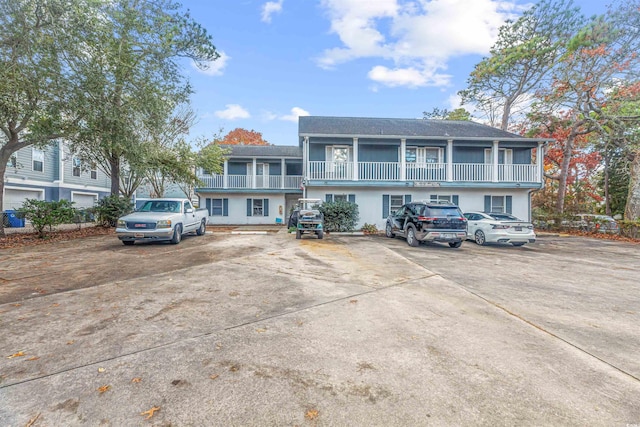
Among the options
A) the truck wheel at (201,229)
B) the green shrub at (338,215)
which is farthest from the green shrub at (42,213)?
the green shrub at (338,215)

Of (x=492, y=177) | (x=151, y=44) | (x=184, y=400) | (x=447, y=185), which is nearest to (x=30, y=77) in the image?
(x=151, y=44)

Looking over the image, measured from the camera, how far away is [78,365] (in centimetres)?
260

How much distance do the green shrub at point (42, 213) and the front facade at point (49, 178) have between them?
4138mm

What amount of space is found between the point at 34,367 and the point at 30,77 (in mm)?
10461

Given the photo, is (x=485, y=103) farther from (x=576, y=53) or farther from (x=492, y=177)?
(x=492, y=177)

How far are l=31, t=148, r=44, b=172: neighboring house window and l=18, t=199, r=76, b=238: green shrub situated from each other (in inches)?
389

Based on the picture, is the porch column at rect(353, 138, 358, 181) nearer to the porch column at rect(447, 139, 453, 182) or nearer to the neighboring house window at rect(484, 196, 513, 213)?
the porch column at rect(447, 139, 453, 182)

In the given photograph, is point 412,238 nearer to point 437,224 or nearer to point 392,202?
point 437,224

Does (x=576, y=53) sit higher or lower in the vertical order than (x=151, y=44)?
higher

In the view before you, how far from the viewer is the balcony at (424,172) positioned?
1633cm

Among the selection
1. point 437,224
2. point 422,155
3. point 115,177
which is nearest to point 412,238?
point 437,224

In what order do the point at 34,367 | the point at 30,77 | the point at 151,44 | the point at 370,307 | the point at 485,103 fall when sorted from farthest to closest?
the point at 485,103 → the point at 151,44 → the point at 30,77 → the point at 370,307 → the point at 34,367

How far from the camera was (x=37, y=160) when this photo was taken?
18609 mm

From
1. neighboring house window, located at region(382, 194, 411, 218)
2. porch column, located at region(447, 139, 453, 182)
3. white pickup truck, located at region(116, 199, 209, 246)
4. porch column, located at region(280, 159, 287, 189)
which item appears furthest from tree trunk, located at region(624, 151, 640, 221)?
white pickup truck, located at region(116, 199, 209, 246)
